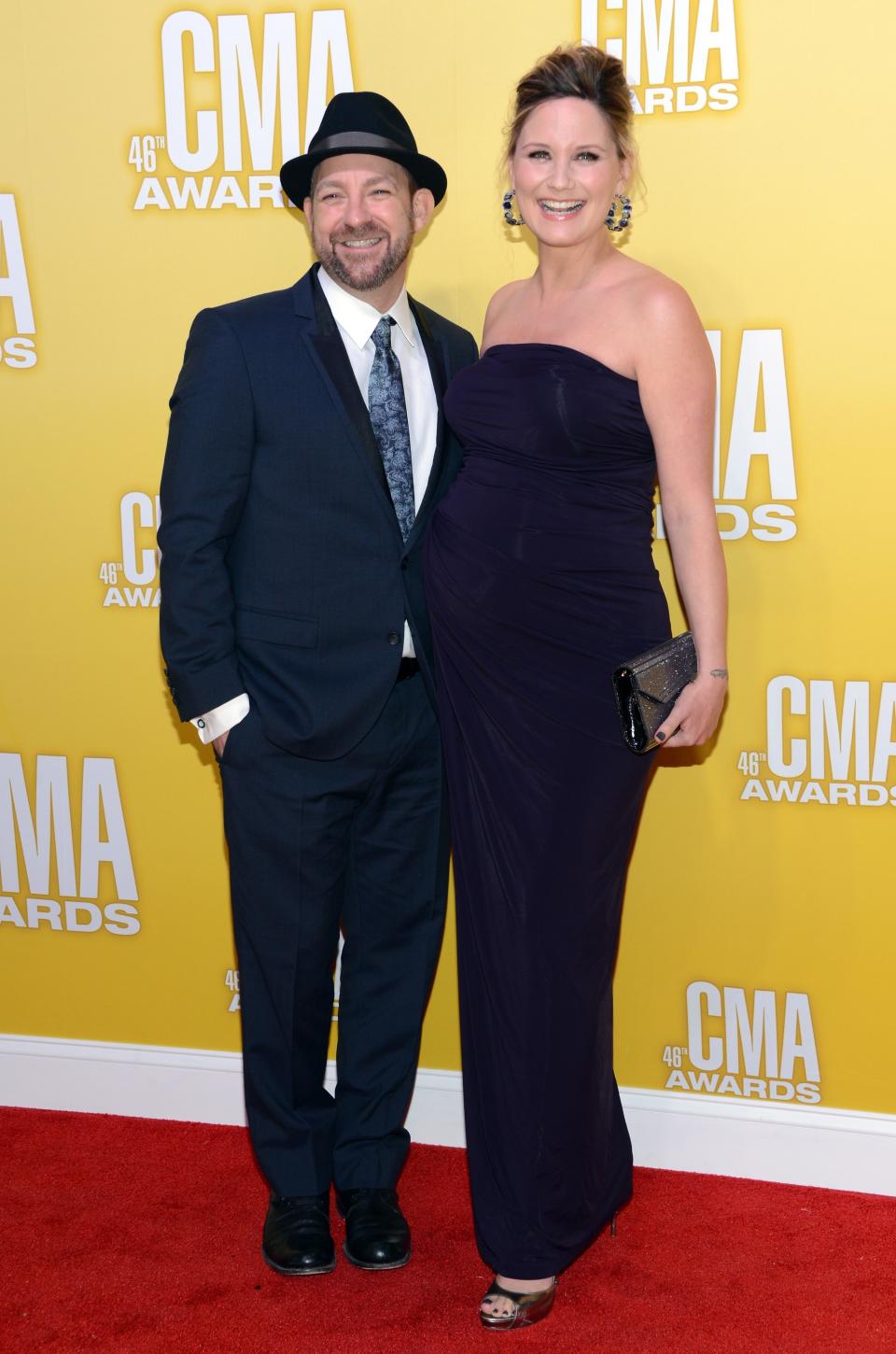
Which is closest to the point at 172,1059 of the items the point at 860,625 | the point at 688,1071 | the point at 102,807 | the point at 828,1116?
the point at 102,807

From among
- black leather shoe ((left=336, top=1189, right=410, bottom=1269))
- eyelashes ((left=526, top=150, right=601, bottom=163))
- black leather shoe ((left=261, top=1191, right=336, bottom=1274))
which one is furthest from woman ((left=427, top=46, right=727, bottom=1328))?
black leather shoe ((left=261, top=1191, right=336, bottom=1274))

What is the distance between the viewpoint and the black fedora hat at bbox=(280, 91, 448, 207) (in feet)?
8.20

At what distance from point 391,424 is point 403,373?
0.44 ft

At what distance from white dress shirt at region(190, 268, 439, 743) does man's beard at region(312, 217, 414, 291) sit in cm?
5

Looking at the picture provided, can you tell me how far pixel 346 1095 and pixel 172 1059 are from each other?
0.70 meters

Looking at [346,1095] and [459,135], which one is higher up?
[459,135]

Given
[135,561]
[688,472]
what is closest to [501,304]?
[688,472]

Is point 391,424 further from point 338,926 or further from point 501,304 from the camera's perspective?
point 338,926

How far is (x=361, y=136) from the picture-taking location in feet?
8.23

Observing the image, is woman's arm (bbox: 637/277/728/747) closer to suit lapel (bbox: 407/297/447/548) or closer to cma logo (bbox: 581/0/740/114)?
suit lapel (bbox: 407/297/447/548)

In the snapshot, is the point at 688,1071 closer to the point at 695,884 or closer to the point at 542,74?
the point at 695,884

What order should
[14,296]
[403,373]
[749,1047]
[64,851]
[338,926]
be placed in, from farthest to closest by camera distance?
[64,851], [14,296], [749,1047], [338,926], [403,373]

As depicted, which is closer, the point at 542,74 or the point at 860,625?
the point at 542,74

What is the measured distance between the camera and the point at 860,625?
282cm
